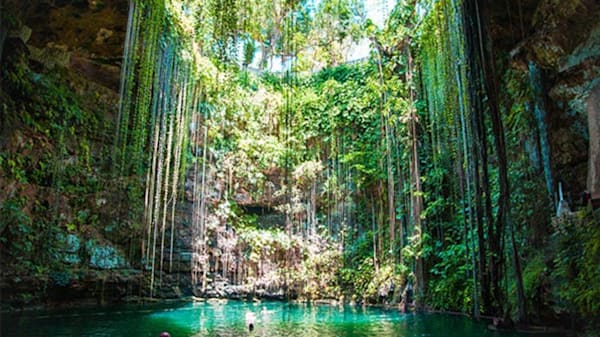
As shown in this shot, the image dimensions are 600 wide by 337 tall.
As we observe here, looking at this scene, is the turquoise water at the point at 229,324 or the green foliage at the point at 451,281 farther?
the green foliage at the point at 451,281

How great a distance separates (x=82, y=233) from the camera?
10.8 meters

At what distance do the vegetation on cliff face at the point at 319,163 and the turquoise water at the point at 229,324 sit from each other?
0.76 metres

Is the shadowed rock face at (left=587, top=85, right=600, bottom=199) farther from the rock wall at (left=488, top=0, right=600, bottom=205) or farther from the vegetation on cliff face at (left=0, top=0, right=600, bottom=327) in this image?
the vegetation on cliff face at (left=0, top=0, right=600, bottom=327)

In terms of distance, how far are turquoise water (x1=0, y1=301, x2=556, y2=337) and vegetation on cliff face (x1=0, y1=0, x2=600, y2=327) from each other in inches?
29.8

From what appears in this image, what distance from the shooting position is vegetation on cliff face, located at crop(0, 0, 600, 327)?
6.23 metres

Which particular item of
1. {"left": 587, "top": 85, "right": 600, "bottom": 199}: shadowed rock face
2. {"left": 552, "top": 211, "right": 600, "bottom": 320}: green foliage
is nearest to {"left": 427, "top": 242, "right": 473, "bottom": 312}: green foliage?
{"left": 552, "top": 211, "right": 600, "bottom": 320}: green foliage

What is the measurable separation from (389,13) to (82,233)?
9368mm

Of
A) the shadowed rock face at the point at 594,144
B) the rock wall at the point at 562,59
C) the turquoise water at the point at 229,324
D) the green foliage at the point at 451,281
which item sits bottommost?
the turquoise water at the point at 229,324

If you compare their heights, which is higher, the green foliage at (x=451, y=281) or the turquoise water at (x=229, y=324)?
the green foliage at (x=451, y=281)

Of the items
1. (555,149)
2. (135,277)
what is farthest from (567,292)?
(135,277)

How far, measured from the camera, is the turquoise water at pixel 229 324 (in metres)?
6.27

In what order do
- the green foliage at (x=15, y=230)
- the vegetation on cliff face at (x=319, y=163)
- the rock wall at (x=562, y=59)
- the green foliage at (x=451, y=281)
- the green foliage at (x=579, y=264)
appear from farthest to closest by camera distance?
the green foliage at (x=451, y=281)
the green foliage at (x=15, y=230)
the vegetation on cliff face at (x=319, y=163)
the rock wall at (x=562, y=59)
the green foliage at (x=579, y=264)

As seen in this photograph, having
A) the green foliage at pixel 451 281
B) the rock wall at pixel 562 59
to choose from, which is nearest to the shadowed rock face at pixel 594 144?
the rock wall at pixel 562 59

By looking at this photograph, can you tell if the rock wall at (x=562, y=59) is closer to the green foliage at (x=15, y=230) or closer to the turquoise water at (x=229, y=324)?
the turquoise water at (x=229, y=324)
